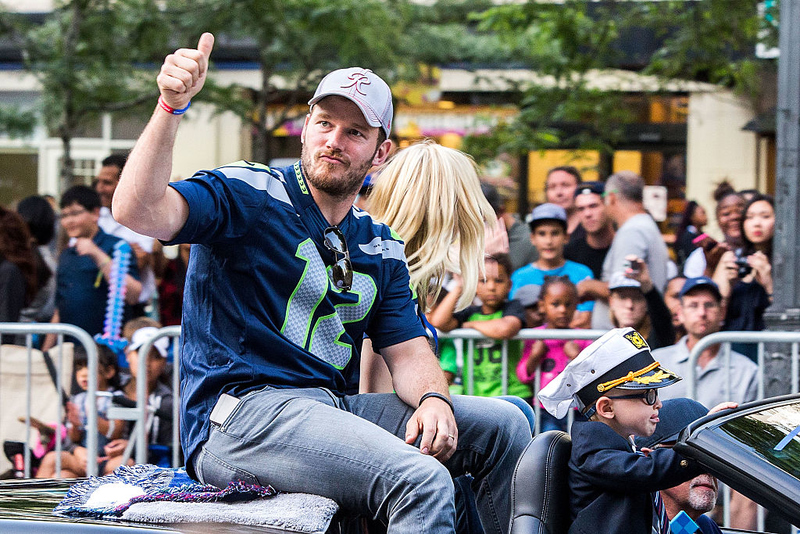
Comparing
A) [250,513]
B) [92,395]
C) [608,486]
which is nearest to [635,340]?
[608,486]

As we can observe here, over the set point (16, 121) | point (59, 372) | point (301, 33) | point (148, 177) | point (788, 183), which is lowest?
point (59, 372)

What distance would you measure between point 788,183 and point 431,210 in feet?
7.31

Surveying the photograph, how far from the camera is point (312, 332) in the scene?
294 centimetres

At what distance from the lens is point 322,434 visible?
2.69 meters

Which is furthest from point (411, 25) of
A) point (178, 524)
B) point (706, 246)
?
point (178, 524)

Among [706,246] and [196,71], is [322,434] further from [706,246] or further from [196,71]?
[706,246]

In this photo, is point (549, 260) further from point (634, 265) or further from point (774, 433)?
point (774, 433)

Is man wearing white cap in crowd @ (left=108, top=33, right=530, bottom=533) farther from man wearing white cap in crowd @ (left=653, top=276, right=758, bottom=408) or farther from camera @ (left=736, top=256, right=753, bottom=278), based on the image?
camera @ (left=736, top=256, right=753, bottom=278)

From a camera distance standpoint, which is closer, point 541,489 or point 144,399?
point 541,489

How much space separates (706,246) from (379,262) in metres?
4.01

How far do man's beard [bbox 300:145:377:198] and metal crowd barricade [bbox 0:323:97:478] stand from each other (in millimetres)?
2603

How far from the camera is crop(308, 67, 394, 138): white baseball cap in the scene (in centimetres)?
298

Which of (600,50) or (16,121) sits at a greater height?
(600,50)

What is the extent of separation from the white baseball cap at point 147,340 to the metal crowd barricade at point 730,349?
103 inches
